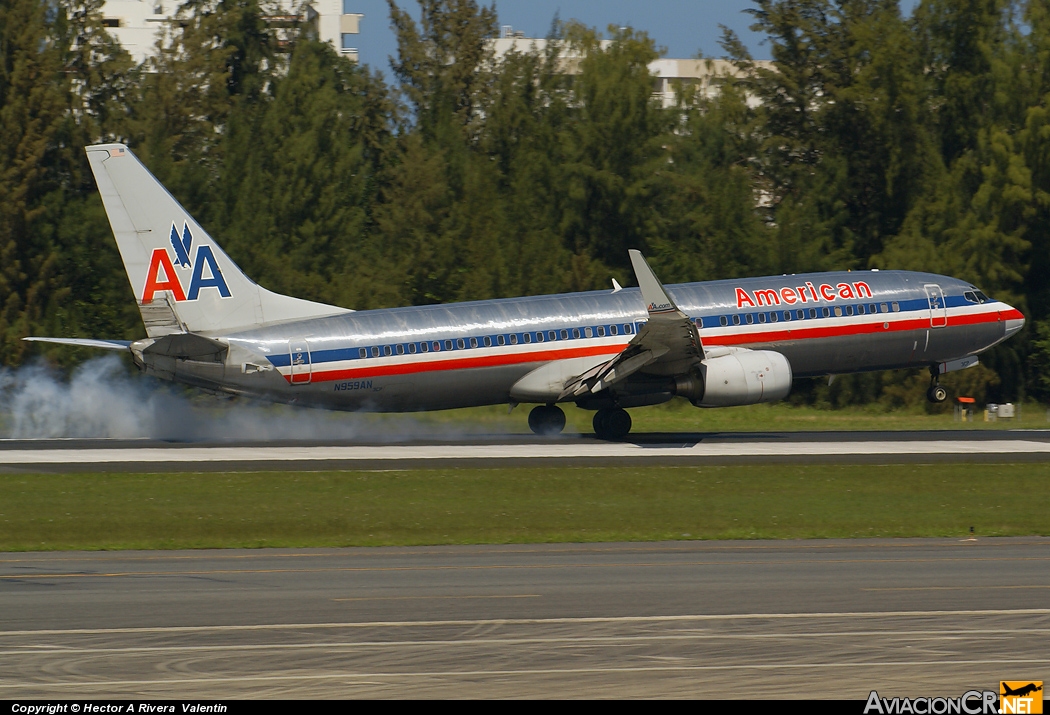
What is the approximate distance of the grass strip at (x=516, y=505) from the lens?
2419cm

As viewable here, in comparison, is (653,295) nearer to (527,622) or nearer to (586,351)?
(586,351)

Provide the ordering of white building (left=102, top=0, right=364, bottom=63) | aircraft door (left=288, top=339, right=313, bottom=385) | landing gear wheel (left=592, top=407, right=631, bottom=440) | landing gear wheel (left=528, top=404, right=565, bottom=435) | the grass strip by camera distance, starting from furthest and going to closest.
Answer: white building (left=102, top=0, right=364, bottom=63)
landing gear wheel (left=528, top=404, right=565, bottom=435)
landing gear wheel (left=592, top=407, right=631, bottom=440)
aircraft door (left=288, top=339, right=313, bottom=385)
the grass strip

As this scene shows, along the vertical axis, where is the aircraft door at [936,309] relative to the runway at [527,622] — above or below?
above

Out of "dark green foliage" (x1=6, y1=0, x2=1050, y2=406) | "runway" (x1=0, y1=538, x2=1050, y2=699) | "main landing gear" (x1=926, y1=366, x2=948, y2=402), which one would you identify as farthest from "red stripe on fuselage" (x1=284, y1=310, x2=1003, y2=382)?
"dark green foliage" (x1=6, y1=0, x2=1050, y2=406)

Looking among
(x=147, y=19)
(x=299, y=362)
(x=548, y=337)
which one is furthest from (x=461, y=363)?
(x=147, y=19)

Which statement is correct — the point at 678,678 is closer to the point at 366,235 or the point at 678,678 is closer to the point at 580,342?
the point at 580,342

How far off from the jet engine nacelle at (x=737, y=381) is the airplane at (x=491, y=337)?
0.04m

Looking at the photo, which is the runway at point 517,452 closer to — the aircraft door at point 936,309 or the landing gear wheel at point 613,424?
the landing gear wheel at point 613,424

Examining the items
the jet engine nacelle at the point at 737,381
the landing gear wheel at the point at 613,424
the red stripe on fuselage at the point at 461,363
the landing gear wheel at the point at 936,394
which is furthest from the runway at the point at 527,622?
the landing gear wheel at the point at 936,394

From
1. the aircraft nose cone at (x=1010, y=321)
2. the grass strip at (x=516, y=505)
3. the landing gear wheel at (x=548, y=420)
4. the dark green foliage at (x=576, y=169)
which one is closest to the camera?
the grass strip at (x=516, y=505)

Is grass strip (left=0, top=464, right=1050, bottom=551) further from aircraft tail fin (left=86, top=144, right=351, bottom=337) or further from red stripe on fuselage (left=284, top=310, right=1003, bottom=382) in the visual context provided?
aircraft tail fin (left=86, top=144, right=351, bottom=337)

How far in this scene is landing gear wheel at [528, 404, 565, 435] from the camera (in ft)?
131

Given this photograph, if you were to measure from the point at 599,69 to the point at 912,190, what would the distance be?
1832 centimetres

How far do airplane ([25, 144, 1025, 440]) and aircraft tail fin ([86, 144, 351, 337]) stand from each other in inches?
1.5
